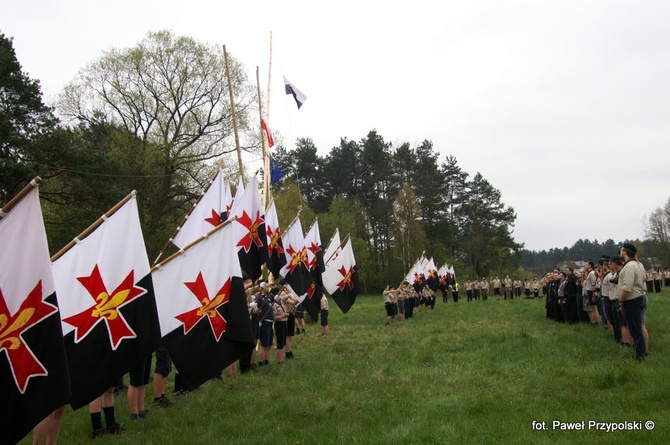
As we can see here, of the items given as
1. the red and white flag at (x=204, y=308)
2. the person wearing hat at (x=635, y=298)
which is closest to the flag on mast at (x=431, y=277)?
the person wearing hat at (x=635, y=298)

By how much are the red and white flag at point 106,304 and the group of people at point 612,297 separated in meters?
7.85

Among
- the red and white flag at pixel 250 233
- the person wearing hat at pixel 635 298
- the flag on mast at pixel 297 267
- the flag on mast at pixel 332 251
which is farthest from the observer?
the flag on mast at pixel 332 251

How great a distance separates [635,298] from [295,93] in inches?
580

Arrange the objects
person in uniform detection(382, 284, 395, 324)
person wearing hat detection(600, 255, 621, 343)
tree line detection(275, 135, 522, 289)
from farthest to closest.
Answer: tree line detection(275, 135, 522, 289)
person in uniform detection(382, 284, 395, 324)
person wearing hat detection(600, 255, 621, 343)

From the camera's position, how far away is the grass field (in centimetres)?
656

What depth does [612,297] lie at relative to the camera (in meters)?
11.5

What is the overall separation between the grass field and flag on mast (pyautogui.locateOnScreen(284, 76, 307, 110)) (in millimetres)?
10808

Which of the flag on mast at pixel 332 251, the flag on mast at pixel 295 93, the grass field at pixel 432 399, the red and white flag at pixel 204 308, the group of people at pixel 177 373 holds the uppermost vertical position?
the flag on mast at pixel 295 93

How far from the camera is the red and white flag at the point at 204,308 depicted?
725 centimetres

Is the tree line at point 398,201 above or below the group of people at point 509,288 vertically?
above

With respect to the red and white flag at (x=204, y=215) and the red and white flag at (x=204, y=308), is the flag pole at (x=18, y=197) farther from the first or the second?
the red and white flag at (x=204, y=215)

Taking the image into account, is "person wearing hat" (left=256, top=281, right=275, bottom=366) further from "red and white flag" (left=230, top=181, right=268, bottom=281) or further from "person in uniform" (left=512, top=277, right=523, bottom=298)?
"person in uniform" (left=512, top=277, right=523, bottom=298)

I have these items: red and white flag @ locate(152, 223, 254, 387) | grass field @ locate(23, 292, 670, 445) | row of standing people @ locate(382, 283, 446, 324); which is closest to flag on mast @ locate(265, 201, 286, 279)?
grass field @ locate(23, 292, 670, 445)

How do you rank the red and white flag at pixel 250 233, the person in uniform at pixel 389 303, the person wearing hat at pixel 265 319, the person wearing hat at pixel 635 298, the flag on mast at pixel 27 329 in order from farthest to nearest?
the person in uniform at pixel 389 303, the person wearing hat at pixel 265 319, the red and white flag at pixel 250 233, the person wearing hat at pixel 635 298, the flag on mast at pixel 27 329
